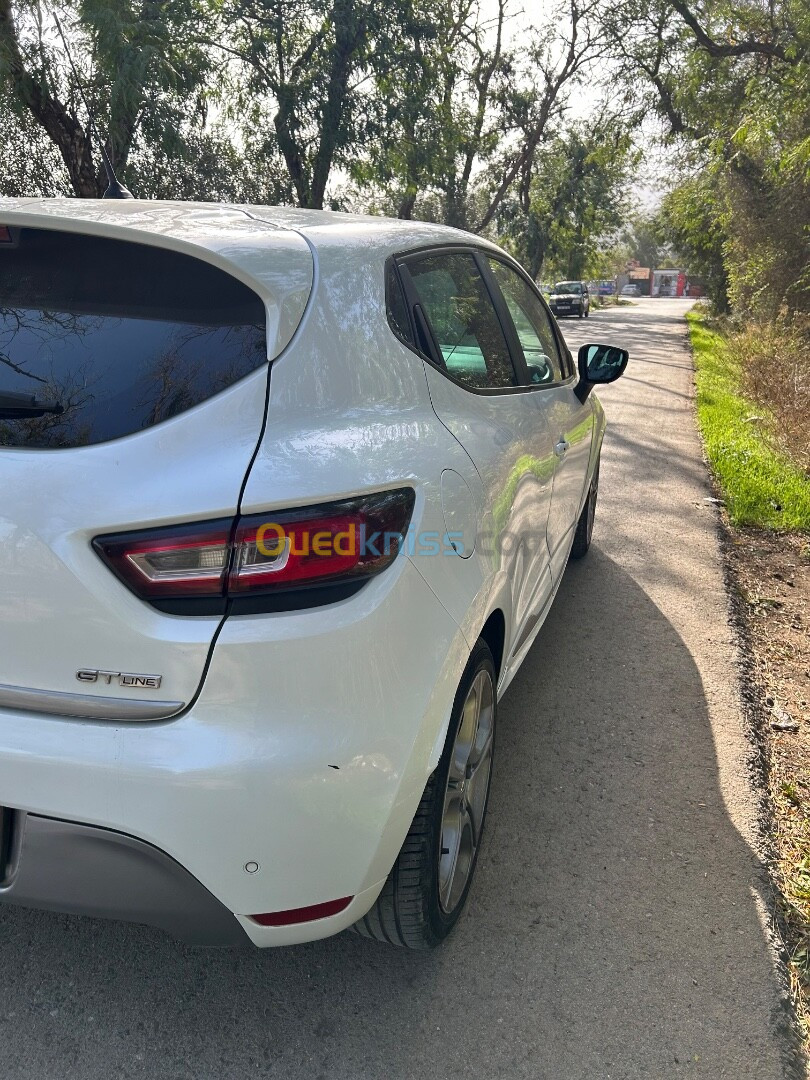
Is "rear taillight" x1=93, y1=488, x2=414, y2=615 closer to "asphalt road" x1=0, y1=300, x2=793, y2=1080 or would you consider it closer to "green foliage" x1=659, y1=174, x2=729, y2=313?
"asphalt road" x1=0, y1=300, x2=793, y2=1080

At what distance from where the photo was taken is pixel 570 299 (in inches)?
1416

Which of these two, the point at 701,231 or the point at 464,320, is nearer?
the point at 464,320

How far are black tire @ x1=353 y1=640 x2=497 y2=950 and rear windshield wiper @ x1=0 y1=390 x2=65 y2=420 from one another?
1.12m

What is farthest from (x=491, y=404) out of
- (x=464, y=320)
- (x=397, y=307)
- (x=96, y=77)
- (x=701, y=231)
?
(x=701, y=231)

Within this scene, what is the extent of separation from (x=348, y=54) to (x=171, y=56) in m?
4.93

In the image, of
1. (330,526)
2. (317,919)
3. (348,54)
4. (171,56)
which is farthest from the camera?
(348,54)

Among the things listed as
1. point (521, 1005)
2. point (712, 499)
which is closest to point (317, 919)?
point (521, 1005)

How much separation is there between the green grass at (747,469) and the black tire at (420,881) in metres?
4.85

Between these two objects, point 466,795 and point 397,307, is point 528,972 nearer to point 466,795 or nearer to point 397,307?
point 466,795

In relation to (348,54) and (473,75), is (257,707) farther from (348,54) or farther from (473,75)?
(473,75)

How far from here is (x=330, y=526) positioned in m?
1.67

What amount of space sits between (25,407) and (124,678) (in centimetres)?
58

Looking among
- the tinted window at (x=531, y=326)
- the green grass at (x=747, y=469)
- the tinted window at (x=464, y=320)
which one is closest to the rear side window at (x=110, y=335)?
the tinted window at (x=464, y=320)

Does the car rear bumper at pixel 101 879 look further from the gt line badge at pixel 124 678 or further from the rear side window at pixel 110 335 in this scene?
the rear side window at pixel 110 335
